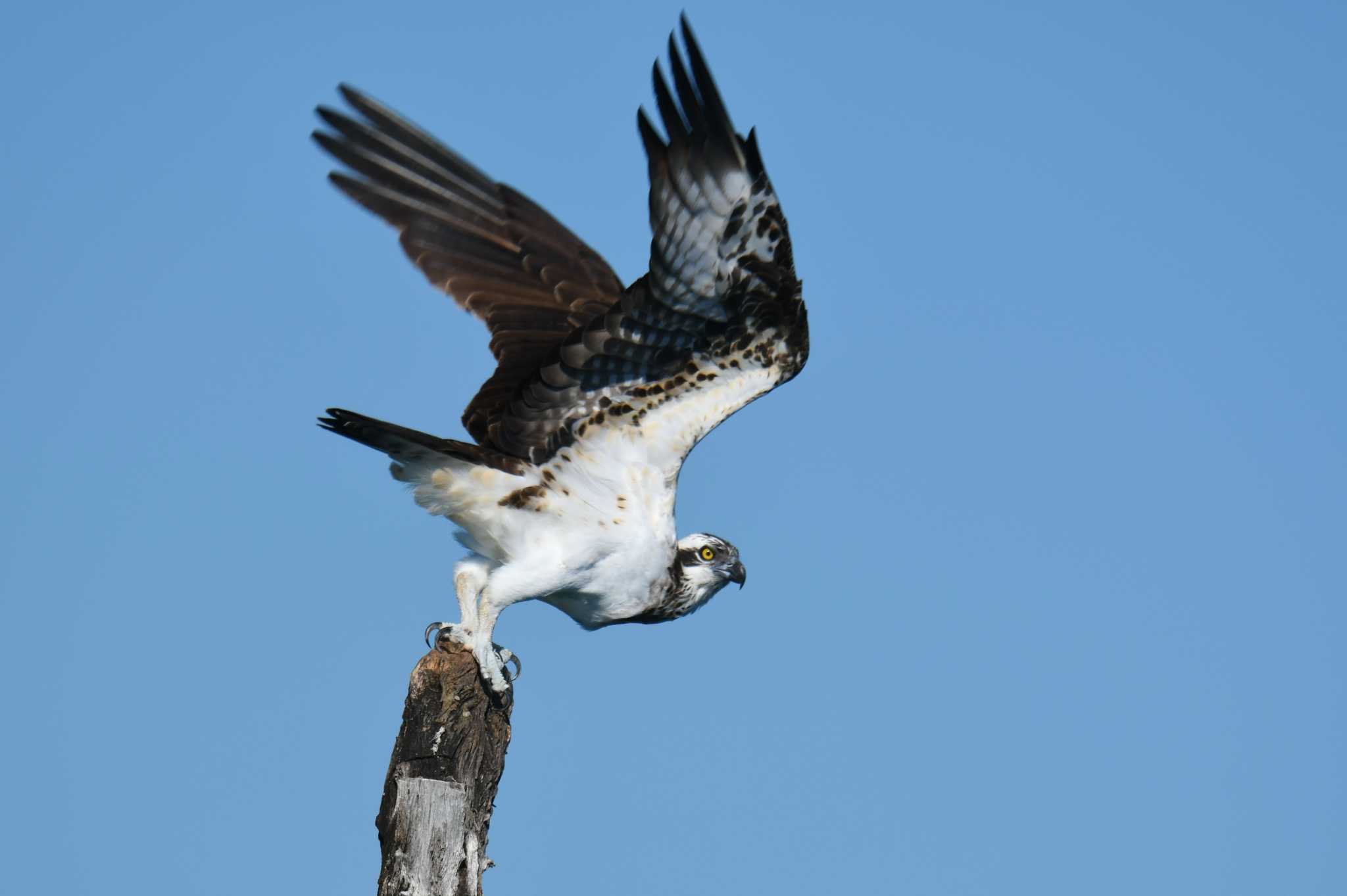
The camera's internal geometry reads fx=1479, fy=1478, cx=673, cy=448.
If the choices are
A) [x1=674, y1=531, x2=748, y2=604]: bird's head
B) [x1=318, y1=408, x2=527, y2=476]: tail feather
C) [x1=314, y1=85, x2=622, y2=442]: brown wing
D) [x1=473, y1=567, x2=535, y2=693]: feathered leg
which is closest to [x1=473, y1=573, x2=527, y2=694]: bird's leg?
[x1=473, y1=567, x2=535, y2=693]: feathered leg

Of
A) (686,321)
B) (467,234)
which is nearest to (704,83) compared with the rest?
(686,321)

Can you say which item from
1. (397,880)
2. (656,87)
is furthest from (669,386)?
(397,880)

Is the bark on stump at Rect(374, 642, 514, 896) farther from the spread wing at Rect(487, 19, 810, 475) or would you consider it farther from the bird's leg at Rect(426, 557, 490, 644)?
the spread wing at Rect(487, 19, 810, 475)

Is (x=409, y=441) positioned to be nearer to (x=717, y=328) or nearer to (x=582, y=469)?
(x=582, y=469)

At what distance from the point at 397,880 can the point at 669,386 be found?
3270 millimetres

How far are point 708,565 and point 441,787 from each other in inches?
116

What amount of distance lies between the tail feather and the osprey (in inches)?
0.5

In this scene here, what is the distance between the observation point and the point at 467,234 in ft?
35.1

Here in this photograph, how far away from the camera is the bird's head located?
31.2ft

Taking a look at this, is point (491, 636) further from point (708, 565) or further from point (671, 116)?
point (671, 116)

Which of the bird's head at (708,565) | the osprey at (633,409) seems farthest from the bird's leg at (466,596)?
the bird's head at (708,565)

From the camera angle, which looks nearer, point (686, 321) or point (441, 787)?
point (441, 787)

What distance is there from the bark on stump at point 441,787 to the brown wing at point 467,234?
3.09 meters

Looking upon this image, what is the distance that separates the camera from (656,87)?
25.0 feet
